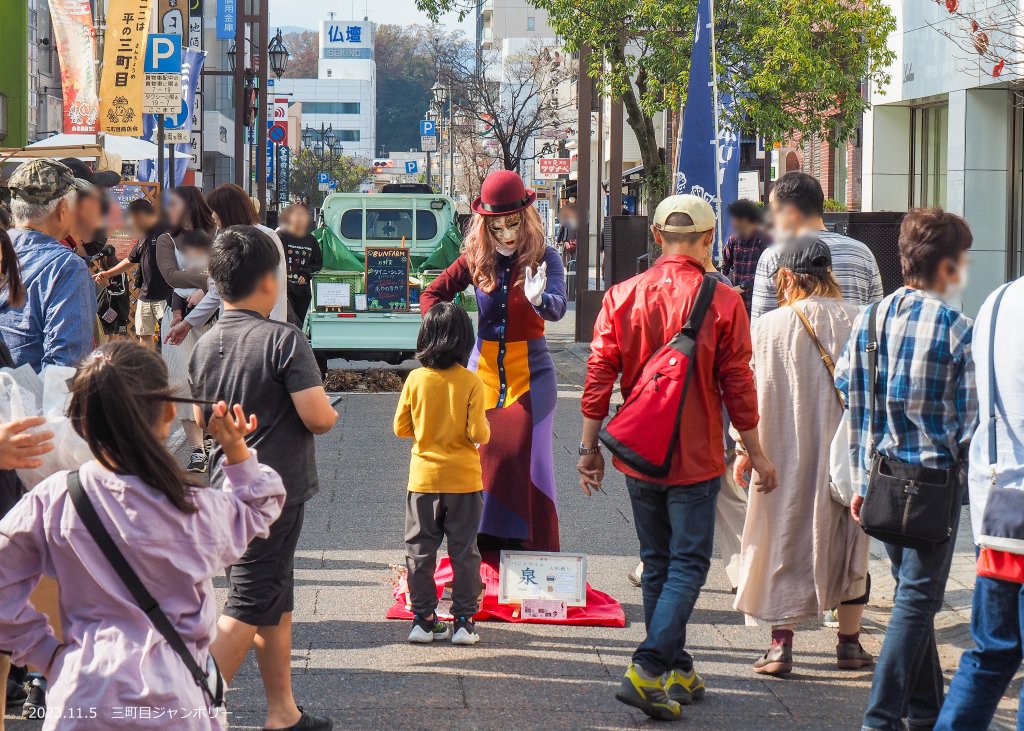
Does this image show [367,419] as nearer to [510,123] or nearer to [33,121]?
[33,121]

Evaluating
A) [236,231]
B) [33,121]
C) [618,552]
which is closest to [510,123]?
[33,121]

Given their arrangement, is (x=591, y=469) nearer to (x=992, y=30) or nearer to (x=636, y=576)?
(x=636, y=576)

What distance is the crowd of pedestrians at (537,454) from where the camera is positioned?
2.87m

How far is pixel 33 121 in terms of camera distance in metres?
31.0

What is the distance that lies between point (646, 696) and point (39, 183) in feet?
9.45

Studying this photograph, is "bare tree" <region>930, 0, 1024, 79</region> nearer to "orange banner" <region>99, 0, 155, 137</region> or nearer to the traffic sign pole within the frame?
the traffic sign pole

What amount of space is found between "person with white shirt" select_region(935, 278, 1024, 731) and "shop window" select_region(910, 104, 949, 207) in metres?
13.9

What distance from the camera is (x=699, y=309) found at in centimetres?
472

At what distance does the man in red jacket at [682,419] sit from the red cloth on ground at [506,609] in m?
1.09

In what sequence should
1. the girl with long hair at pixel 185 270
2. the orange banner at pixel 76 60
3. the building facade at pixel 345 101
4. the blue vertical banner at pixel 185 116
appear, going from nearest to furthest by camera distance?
the girl with long hair at pixel 185 270 → the orange banner at pixel 76 60 → the blue vertical banner at pixel 185 116 → the building facade at pixel 345 101

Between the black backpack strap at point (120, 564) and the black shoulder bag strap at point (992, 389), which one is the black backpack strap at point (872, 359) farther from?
the black backpack strap at point (120, 564)

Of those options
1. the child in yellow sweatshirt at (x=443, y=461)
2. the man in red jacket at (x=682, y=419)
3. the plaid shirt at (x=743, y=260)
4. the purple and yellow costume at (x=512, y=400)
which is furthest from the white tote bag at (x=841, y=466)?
the plaid shirt at (x=743, y=260)

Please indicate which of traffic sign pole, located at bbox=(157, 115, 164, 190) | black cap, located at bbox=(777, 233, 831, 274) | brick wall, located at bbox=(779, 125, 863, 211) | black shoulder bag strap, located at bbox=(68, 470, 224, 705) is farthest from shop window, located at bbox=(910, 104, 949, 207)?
black shoulder bag strap, located at bbox=(68, 470, 224, 705)

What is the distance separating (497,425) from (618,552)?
159 centimetres
